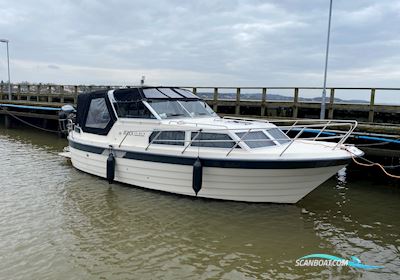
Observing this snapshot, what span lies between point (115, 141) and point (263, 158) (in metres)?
4.58

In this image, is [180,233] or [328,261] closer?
[328,261]

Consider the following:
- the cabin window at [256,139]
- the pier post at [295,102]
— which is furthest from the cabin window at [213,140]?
the pier post at [295,102]

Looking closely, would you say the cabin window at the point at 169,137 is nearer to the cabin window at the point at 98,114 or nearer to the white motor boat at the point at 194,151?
the white motor boat at the point at 194,151

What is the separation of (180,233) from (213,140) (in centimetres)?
253

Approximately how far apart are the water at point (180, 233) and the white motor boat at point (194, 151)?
0.44 metres

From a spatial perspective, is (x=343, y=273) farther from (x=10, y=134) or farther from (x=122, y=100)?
(x=10, y=134)

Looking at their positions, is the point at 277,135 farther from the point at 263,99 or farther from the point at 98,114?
the point at 263,99

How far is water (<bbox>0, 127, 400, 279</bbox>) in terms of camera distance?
5.73 meters

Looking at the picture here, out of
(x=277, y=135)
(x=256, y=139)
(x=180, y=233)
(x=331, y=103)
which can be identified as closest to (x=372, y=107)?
(x=331, y=103)

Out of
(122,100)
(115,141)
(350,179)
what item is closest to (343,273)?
(350,179)

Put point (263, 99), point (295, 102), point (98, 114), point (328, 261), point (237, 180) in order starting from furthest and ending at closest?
point (263, 99) → point (295, 102) → point (98, 114) → point (237, 180) → point (328, 261)

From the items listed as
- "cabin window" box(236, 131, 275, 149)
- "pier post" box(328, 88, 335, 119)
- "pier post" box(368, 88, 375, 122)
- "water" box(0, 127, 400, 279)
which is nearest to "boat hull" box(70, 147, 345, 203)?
"water" box(0, 127, 400, 279)

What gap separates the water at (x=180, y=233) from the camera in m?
5.73

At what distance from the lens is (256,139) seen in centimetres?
866
